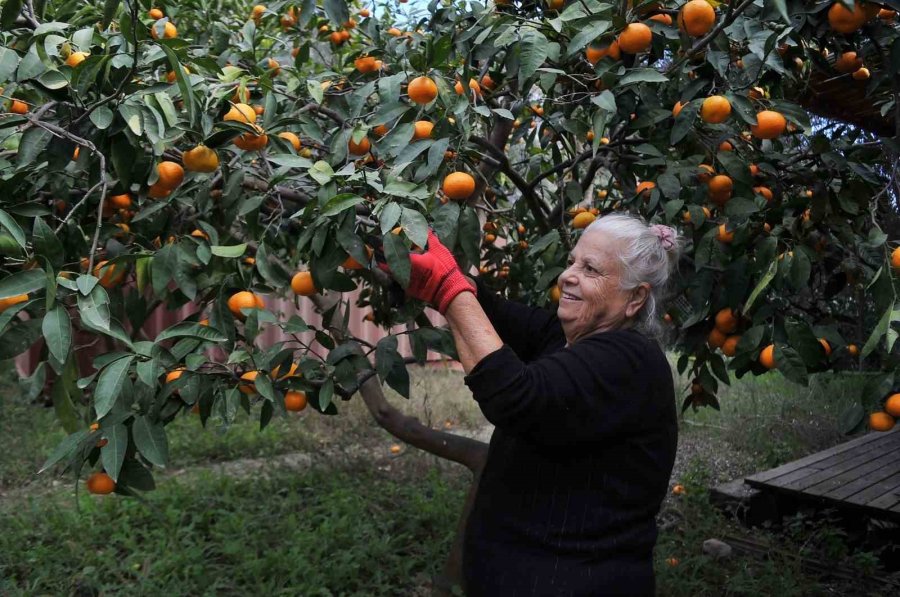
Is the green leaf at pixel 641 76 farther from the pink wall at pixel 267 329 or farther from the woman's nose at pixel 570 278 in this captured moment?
the pink wall at pixel 267 329

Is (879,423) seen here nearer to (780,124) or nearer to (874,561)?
(780,124)

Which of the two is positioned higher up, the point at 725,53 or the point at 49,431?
the point at 725,53

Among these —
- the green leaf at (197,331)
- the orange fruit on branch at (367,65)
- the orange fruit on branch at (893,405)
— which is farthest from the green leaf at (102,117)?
the orange fruit on branch at (893,405)

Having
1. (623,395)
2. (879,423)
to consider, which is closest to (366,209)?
(623,395)

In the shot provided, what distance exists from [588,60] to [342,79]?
0.90 metres

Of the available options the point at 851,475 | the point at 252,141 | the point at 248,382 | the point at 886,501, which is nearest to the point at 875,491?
the point at 886,501

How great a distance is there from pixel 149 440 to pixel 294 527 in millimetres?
2107

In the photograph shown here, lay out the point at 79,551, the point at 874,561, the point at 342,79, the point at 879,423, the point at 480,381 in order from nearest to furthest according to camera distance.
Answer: the point at 480,381 < the point at 879,423 < the point at 342,79 < the point at 79,551 < the point at 874,561

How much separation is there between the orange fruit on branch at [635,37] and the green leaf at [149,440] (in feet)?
Result: 4.04

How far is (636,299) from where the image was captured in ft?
5.10

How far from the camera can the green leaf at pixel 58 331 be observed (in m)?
1.14

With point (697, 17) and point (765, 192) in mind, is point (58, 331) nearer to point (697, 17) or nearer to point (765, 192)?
point (697, 17)

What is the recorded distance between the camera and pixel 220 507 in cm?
376

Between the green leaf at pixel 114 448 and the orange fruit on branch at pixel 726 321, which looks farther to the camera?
the orange fruit on branch at pixel 726 321
